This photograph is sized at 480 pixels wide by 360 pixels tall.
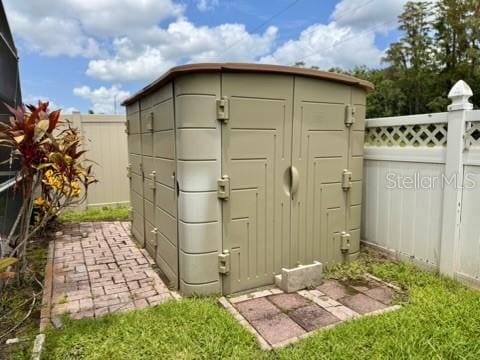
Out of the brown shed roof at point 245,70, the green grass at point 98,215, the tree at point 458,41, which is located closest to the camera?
the brown shed roof at point 245,70

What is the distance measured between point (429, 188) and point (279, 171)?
1.59 meters

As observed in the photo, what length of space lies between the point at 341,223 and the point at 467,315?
1399mm

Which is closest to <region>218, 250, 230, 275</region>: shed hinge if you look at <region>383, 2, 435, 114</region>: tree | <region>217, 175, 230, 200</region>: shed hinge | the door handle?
<region>217, 175, 230, 200</region>: shed hinge

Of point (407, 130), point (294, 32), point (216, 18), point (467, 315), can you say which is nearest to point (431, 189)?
point (407, 130)

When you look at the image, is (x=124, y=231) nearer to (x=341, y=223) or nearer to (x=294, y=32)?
(x=341, y=223)

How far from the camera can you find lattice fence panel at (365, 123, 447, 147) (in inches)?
127

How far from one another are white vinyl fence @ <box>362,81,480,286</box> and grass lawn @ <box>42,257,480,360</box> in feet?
1.85

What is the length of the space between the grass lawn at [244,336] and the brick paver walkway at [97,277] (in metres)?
0.32

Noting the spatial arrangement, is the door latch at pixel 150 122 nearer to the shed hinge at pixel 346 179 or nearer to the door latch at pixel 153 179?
the door latch at pixel 153 179

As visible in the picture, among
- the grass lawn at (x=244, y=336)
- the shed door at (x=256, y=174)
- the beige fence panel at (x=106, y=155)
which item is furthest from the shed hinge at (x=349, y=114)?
the beige fence panel at (x=106, y=155)

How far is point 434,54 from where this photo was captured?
19.9m

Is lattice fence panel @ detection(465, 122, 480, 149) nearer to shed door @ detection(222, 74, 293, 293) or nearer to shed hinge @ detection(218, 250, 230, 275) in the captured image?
shed door @ detection(222, 74, 293, 293)

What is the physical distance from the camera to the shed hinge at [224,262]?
9.45ft

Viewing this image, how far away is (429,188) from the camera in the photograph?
3322 mm
